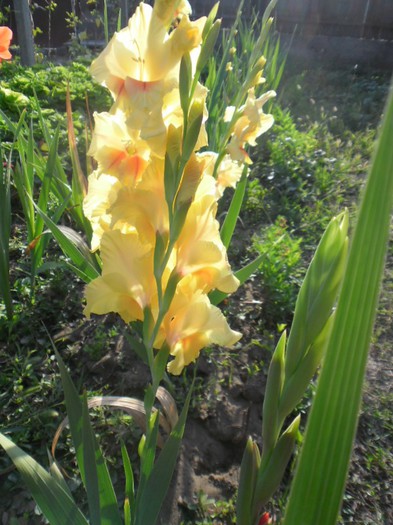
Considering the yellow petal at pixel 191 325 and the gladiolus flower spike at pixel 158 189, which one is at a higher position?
the gladiolus flower spike at pixel 158 189

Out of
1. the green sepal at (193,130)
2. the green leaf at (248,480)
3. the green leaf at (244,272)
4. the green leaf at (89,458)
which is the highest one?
the green leaf at (244,272)

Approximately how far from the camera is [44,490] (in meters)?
0.82

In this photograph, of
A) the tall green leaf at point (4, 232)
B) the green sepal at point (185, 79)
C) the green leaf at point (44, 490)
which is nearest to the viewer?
the green sepal at point (185, 79)

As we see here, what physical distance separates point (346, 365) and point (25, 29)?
4.40 metres

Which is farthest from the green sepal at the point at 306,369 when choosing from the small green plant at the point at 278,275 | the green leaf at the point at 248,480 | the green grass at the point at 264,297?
the small green plant at the point at 278,275

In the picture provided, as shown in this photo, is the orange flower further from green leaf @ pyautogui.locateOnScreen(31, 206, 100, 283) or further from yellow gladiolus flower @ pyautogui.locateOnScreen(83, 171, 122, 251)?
yellow gladiolus flower @ pyautogui.locateOnScreen(83, 171, 122, 251)

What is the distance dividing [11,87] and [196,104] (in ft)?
10.8

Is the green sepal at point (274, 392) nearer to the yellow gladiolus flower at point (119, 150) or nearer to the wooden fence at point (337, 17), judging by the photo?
the yellow gladiolus flower at point (119, 150)

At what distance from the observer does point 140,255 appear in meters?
0.68

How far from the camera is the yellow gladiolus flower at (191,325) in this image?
0.69m

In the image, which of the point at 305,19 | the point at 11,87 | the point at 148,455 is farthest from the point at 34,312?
the point at 305,19

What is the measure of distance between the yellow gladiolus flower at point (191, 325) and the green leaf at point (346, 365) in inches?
10.6

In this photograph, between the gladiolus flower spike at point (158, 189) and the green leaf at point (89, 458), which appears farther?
the green leaf at point (89, 458)

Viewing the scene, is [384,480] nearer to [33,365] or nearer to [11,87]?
[33,365]
